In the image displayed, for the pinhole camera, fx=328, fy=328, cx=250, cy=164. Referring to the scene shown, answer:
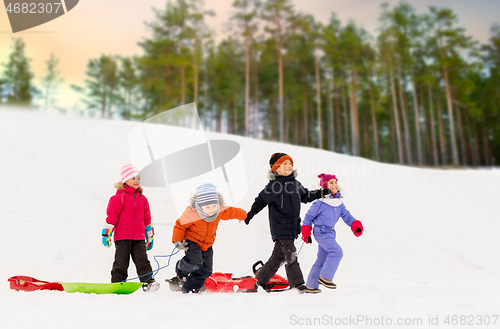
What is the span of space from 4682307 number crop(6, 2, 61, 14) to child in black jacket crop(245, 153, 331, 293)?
7246mm

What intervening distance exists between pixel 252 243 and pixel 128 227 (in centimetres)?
313

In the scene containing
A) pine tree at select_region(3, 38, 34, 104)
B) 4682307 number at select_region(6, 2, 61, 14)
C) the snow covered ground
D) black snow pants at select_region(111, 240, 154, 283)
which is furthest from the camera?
pine tree at select_region(3, 38, 34, 104)

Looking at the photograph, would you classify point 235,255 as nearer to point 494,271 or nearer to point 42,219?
point 42,219

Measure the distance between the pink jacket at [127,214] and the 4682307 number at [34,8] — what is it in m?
6.17

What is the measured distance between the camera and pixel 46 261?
5168 mm

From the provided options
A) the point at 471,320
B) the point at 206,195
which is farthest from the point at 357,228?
the point at 206,195

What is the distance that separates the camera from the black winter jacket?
4.08 meters

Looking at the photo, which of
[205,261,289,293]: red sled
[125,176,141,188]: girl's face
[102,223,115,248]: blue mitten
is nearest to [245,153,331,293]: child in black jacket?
[205,261,289,293]: red sled

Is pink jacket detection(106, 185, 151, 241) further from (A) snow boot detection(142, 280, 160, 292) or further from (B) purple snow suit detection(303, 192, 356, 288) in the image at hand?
(B) purple snow suit detection(303, 192, 356, 288)

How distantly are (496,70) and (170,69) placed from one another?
94.8 feet

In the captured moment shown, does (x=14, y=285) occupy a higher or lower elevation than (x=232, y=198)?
lower

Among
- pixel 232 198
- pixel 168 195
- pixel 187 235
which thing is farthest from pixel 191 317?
pixel 168 195

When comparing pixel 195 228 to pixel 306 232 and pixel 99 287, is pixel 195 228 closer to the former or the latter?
pixel 99 287

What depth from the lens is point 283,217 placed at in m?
4.11
